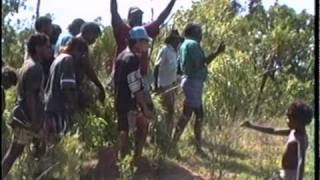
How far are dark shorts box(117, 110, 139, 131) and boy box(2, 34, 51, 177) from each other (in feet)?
2.43

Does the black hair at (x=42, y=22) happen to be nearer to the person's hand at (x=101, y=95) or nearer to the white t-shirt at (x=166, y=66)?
the person's hand at (x=101, y=95)

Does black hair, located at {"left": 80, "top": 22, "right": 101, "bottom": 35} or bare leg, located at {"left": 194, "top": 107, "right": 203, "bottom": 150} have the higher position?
black hair, located at {"left": 80, "top": 22, "right": 101, "bottom": 35}

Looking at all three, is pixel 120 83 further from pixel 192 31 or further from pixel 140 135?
pixel 192 31

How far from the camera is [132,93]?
603 centimetres

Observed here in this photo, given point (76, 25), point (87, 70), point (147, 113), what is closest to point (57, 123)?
point (87, 70)

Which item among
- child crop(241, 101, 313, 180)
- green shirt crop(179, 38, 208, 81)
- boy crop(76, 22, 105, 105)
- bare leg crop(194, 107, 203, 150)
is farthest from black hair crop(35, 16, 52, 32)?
child crop(241, 101, 313, 180)

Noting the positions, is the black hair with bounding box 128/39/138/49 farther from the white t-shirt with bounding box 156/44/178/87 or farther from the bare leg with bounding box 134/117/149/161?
the white t-shirt with bounding box 156/44/178/87

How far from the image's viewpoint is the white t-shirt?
7195 millimetres

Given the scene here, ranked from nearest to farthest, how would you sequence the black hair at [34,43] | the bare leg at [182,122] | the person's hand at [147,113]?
the black hair at [34,43] < the person's hand at [147,113] < the bare leg at [182,122]

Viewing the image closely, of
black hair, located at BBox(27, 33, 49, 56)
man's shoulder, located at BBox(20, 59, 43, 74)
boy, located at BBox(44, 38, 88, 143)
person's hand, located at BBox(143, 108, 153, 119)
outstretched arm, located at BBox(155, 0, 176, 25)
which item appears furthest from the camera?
outstretched arm, located at BBox(155, 0, 176, 25)

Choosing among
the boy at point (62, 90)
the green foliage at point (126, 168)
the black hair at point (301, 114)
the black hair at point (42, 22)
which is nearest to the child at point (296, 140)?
the black hair at point (301, 114)

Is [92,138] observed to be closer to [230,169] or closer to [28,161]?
[28,161]

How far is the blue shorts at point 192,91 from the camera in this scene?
22.9ft

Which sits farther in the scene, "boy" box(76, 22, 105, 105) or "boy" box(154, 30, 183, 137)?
"boy" box(154, 30, 183, 137)
